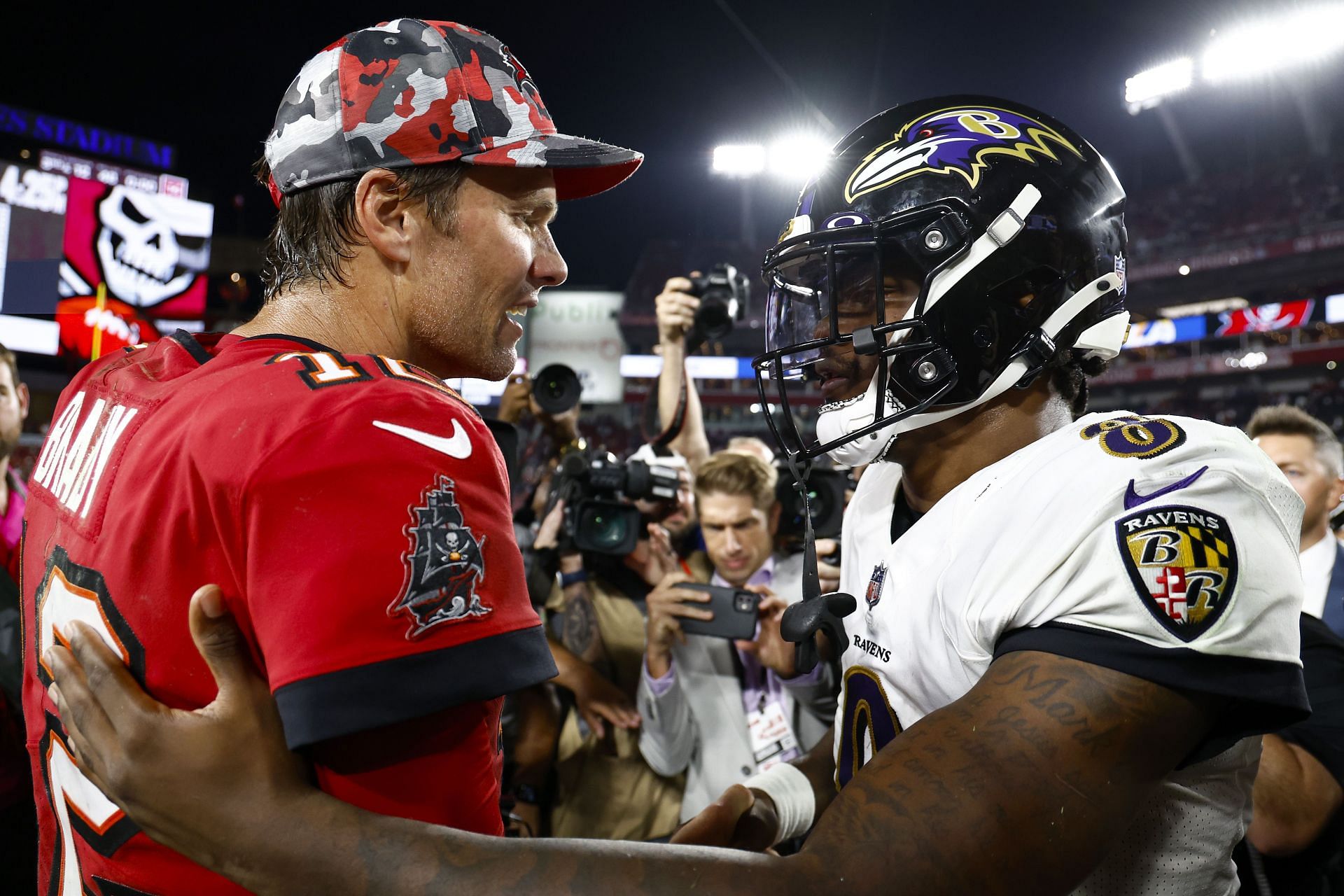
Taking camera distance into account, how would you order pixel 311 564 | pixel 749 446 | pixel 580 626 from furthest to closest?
pixel 749 446 < pixel 580 626 < pixel 311 564

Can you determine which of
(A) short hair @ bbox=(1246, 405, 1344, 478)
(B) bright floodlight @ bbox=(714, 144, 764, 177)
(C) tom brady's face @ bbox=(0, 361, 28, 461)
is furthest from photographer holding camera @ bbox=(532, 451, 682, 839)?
(B) bright floodlight @ bbox=(714, 144, 764, 177)

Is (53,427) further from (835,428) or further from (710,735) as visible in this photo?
(710,735)

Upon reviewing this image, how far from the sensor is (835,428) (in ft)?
5.27

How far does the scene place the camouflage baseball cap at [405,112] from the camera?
49.3 inches

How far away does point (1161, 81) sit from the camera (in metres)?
20.3

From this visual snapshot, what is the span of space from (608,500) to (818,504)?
908 millimetres

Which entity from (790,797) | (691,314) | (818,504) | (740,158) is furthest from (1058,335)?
(740,158)

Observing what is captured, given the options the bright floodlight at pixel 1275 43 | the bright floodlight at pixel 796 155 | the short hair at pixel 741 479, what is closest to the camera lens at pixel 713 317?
the short hair at pixel 741 479

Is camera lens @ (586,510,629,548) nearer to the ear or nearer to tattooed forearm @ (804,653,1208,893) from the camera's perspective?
the ear

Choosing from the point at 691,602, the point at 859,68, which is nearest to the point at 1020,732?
the point at 691,602

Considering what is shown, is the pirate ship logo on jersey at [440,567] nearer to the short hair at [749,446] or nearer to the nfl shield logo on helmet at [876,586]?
the nfl shield logo on helmet at [876,586]

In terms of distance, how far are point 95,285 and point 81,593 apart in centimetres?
1310

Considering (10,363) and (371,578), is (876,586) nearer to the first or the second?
(371,578)

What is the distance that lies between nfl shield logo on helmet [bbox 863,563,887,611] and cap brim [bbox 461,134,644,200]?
901 millimetres
